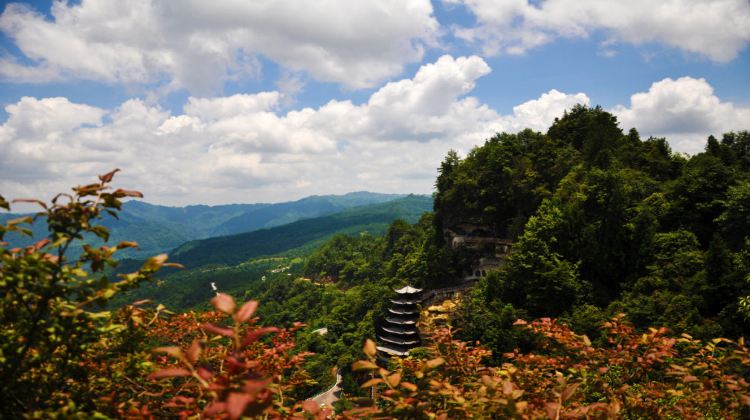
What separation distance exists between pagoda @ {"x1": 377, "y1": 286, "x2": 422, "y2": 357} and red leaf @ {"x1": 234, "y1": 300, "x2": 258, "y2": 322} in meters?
29.8

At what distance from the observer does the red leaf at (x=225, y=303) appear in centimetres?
181

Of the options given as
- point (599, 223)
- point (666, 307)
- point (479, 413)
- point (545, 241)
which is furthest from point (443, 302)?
point (479, 413)

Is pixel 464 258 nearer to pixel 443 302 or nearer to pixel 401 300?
pixel 443 302

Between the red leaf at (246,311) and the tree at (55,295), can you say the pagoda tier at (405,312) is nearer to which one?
the tree at (55,295)

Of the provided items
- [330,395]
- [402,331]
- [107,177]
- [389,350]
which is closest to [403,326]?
[402,331]

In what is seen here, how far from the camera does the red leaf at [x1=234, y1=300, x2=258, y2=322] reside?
1892mm

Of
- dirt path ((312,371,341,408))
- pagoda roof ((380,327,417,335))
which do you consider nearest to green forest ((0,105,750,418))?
dirt path ((312,371,341,408))

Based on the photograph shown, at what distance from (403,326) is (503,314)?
8.37 m

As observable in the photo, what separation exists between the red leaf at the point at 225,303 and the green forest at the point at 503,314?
1cm

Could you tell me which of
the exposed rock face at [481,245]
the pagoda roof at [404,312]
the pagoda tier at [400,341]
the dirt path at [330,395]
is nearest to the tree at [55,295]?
the pagoda tier at [400,341]

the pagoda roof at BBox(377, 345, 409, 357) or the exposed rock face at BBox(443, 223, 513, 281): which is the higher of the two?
the exposed rock face at BBox(443, 223, 513, 281)

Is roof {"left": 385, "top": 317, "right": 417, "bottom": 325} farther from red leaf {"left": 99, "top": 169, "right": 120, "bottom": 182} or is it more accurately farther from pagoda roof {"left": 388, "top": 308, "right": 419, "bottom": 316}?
red leaf {"left": 99, "top": 169, "right": 120, "bottom": 182}

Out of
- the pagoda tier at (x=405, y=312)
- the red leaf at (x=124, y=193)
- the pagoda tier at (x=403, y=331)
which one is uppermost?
the red leaf at (x=124, y=193)

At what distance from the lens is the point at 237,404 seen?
1606 millimetres
